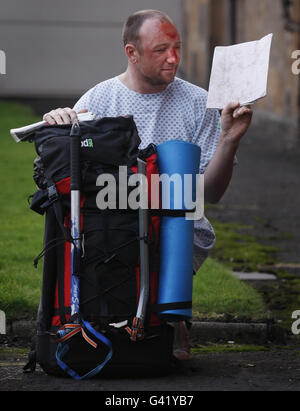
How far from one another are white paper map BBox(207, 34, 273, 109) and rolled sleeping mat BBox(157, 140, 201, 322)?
286 millimetres

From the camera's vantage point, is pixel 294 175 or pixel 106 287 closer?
pixel 106 287

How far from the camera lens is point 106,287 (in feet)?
13.1

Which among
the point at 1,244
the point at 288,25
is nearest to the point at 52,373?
the point at 1,244

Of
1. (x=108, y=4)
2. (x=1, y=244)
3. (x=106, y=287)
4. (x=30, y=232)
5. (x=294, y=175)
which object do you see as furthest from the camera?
(x=108, y=4)

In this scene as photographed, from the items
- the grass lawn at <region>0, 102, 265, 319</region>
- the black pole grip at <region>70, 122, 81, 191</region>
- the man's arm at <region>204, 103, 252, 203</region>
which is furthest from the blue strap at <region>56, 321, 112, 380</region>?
the grass lawn at <region>0, 102, 265, 319</region>

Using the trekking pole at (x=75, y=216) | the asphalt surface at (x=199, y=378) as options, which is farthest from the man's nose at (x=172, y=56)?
the asphalt surface at (x=199, y=378)

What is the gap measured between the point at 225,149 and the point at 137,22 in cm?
70

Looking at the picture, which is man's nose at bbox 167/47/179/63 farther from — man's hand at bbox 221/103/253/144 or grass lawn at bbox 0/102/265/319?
grass lawn at bbox 0/102/265/319

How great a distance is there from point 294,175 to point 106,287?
8891 mm

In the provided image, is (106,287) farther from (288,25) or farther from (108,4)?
(108,4)

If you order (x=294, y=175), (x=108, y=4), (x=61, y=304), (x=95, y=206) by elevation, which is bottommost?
(x=61, y=304)

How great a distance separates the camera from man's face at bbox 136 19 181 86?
431 cm

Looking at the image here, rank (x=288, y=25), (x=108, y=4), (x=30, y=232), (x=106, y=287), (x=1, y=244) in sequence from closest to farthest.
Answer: (x=106, y=287), (x=1, y=244), (x=30, y=232), (x=288, y=25), (x=108, y=4)

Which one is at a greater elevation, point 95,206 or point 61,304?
point 95,206
